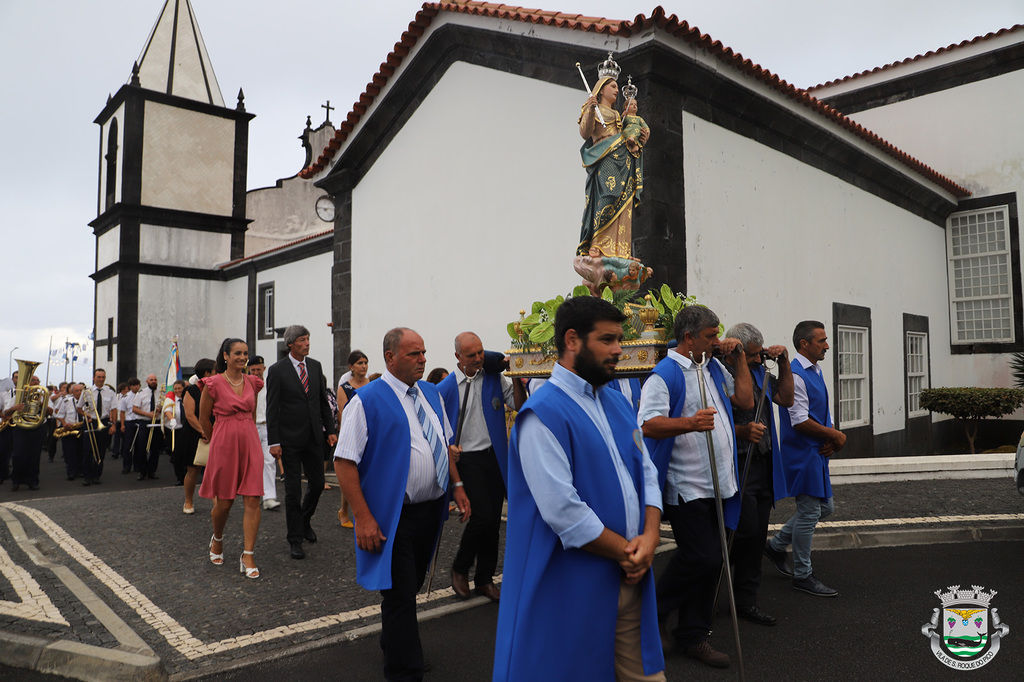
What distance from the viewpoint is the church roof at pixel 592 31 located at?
8.51 m

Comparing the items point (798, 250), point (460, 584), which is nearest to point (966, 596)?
point (460, 584)

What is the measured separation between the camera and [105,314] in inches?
998

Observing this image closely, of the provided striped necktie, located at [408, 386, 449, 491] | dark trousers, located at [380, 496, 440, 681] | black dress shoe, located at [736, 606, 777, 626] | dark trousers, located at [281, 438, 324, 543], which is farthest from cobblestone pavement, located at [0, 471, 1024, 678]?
black dress shoe, located at [736, 606, 777, 626]

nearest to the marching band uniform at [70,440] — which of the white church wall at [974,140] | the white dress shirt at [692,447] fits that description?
the white dress shirt at [692,447]

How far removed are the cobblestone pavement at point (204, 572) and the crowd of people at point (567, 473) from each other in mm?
397

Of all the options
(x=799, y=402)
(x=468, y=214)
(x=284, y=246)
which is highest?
(x=284, y=246)

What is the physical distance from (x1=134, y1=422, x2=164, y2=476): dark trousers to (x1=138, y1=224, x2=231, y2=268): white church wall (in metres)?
11.8

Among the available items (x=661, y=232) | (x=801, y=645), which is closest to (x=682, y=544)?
(x=801, y=645)

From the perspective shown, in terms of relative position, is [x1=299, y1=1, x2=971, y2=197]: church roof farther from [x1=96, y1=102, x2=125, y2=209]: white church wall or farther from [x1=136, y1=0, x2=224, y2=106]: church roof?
[x1=136, y1=0, x2=224, y2=106]: church roof

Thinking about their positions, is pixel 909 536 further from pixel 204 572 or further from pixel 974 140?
pixel 974 140

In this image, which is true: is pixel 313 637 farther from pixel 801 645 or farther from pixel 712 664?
pixel 801 645

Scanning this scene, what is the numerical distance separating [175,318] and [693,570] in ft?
77.9

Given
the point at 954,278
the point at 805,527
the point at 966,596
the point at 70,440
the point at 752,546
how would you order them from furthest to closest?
the point at 954,278 → the point at 70,440 → the point at 805,527 → the point at 966,596 → the point at 752,546

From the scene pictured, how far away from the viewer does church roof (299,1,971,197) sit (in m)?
8.51
